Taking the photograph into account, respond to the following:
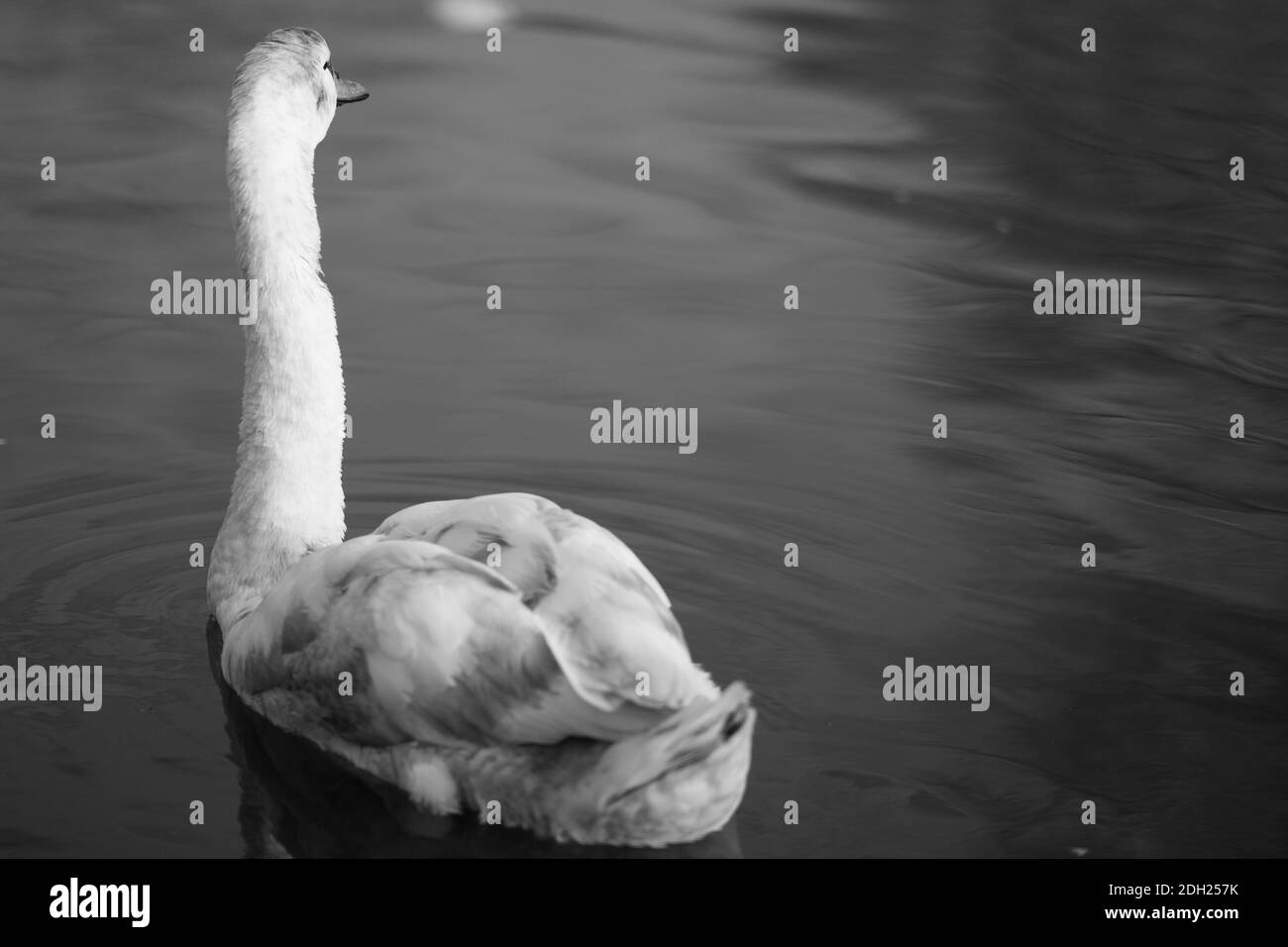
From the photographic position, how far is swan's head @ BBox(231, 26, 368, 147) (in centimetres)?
679

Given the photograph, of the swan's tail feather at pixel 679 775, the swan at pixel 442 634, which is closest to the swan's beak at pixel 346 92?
the swan at pixel 442 634

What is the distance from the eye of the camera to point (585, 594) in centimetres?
553

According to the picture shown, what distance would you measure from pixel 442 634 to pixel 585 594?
0.43 metres

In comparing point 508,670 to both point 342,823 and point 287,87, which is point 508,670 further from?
point 287,87

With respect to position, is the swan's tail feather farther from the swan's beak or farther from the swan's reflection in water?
the swan's beak

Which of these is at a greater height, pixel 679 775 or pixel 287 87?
pixel 287 87

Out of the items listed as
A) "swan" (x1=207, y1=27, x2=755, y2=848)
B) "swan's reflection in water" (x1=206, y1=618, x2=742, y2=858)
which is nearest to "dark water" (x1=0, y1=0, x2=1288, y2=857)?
Result: "swan's reflection in water" (x1=206, y1=618, x2=742, y2=858)

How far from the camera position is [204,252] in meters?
10.3

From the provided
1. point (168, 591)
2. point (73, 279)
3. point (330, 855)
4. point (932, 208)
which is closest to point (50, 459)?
point (168, 591)

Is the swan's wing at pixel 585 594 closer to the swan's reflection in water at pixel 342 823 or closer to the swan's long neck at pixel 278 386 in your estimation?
the swan's reflection in water at pixel 342 823

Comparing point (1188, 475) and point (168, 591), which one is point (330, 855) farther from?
point (1188, 475)

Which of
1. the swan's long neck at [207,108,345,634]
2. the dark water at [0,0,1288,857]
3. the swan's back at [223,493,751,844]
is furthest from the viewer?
the swan's long neck at [207,108,345,634]

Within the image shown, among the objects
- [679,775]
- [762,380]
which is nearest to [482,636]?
[679,775]

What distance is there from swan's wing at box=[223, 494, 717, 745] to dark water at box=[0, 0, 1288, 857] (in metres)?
0.38
